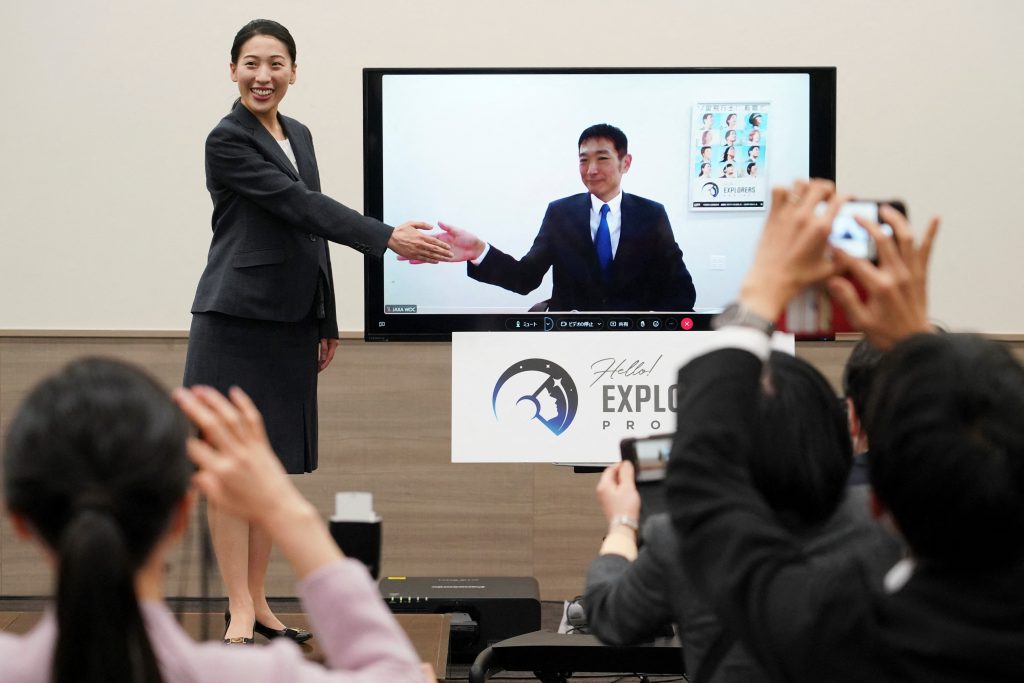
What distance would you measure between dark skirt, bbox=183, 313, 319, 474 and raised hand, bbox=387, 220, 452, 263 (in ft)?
0.97

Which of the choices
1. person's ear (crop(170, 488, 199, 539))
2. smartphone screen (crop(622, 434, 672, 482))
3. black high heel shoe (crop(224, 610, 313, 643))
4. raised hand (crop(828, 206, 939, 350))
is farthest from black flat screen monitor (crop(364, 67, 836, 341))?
person's ear (crop(170, 488, 199, 539))

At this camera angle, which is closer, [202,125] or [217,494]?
[217,494]

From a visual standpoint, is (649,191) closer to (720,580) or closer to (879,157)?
(879,157)

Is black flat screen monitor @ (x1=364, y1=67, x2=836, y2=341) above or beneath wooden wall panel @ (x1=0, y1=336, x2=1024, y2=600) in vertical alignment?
above

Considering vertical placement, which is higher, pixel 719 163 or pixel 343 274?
pixel 719 163

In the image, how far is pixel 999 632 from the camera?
77 cm

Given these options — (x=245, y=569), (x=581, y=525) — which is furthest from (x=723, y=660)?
(x=581, y=525)

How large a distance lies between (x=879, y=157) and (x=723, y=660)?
10.7ft

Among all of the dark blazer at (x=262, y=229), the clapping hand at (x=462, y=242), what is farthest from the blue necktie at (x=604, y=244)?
Answer: the dark blazer at (x=262, y=229)

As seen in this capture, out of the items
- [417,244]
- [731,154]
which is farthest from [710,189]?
[417,244]

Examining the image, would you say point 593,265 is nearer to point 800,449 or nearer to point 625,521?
point 625,521

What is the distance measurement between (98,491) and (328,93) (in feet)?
11.5

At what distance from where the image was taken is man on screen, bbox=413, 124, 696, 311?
9.96 feet

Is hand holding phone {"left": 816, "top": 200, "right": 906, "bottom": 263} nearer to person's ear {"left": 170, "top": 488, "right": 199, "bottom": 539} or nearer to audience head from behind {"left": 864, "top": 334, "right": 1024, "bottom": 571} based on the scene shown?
audience head from behind {"left": 864, "top": 334, "right": 1024, "bottom": 571}
